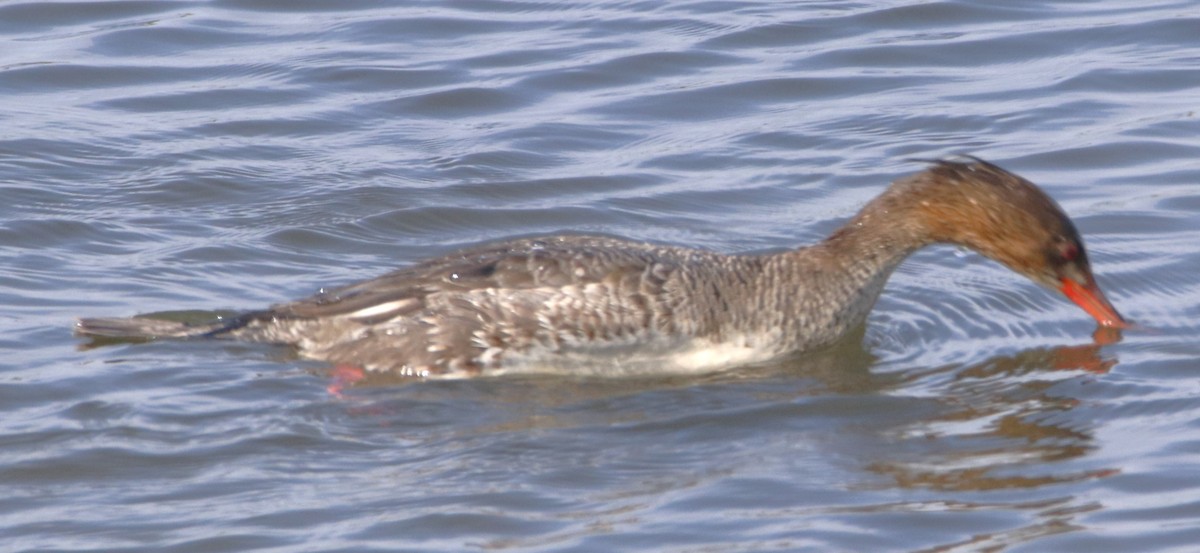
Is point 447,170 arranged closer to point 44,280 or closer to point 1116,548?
point 44,280

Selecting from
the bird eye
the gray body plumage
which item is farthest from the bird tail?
the bird eye

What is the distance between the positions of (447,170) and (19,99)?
3.49 meters

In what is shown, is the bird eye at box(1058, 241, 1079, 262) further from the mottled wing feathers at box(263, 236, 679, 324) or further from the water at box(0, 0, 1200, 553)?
the mottled wing feathers at box(263, 236, 679, 324)

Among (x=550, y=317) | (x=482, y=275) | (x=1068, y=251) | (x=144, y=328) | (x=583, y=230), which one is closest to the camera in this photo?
(x=550, y=317)

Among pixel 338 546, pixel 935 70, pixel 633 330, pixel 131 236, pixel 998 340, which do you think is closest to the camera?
pixel 338 546

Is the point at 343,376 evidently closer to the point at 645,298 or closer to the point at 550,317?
the point at 550,317

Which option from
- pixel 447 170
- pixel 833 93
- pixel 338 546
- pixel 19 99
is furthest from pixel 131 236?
pixel 833 93

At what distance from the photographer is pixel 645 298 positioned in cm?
912

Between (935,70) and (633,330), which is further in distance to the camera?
(935,70)

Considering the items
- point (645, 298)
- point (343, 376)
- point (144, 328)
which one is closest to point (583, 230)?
point (645, 298)

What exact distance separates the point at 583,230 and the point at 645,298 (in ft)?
8.27

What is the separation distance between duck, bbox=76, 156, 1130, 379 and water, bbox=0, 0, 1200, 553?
167 millimetres

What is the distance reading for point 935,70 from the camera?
1490 centimetres

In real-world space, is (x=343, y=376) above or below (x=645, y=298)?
below
